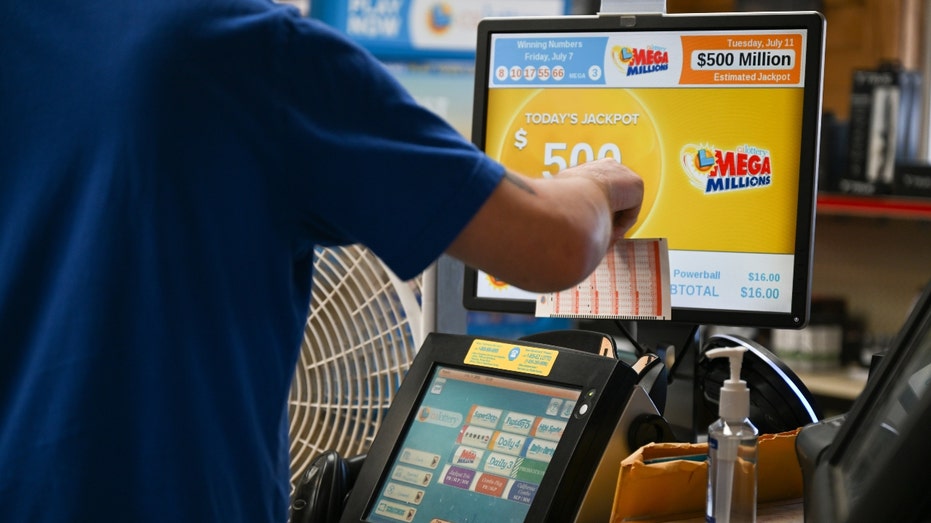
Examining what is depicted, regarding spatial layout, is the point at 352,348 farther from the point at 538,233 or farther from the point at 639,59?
the point at 538,233

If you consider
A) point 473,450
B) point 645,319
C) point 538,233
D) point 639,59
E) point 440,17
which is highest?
point 440,17

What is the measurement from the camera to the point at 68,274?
0.86m

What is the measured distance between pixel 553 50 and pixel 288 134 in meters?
0.65

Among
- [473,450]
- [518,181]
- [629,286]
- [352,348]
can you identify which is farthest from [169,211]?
[352,348]

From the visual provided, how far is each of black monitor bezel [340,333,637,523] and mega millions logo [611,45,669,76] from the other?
16.1 inches

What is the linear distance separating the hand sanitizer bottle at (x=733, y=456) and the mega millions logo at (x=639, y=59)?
499 mm

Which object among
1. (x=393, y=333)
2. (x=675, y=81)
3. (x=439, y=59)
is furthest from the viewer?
(x=439, y=59)

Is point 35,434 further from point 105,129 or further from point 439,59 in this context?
point 439,59

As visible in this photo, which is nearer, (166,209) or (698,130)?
(166,209)

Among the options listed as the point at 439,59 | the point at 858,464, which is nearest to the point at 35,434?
the point at 858,464

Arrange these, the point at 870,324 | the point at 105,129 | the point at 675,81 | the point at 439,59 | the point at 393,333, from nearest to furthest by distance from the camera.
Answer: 1. the point at 105,129
2. the point at 675,81
3. the point at 393,333
4. the point at 439,59
5. the point at 870,324

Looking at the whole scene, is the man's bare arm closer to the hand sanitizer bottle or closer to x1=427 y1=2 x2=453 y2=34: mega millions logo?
the hand sanitizer bottle

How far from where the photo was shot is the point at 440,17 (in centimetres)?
353

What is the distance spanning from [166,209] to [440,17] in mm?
2776
